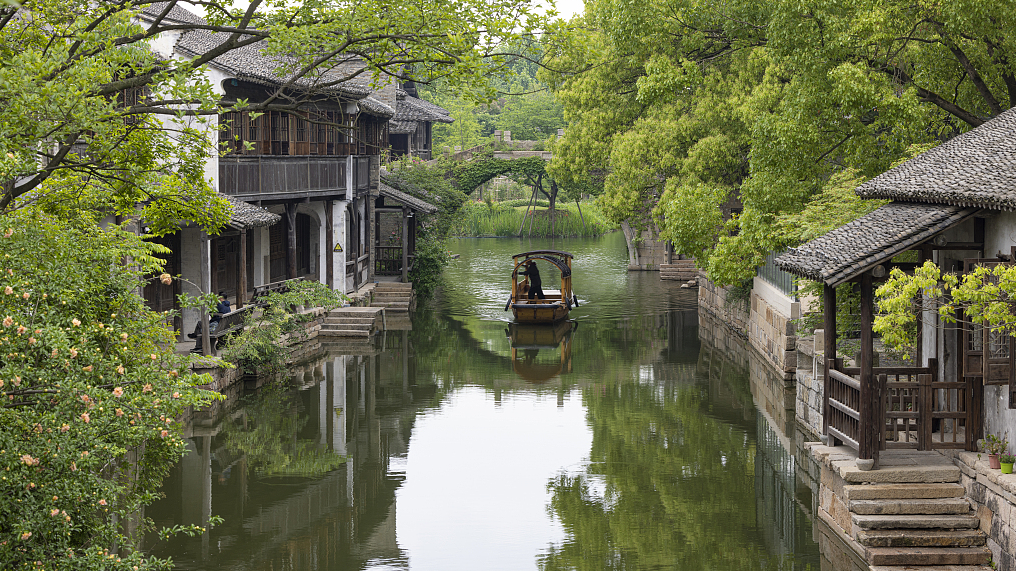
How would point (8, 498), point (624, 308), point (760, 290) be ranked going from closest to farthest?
point (8, 498) → point (760, 290) → point (624, 308)

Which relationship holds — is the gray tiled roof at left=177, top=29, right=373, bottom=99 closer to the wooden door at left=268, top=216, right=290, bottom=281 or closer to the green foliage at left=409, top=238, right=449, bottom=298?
the wooden door at left=268, top=216, right=290, bottom=281

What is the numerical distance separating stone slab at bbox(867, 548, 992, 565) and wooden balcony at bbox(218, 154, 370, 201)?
15771 mm

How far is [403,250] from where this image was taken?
108 ft

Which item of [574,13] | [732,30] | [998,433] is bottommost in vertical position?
[998,433]

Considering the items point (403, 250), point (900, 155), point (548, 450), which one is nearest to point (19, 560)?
point (548, 450)

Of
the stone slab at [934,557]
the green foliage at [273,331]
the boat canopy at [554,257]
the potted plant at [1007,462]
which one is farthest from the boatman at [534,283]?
the potted plant at [1007,462]

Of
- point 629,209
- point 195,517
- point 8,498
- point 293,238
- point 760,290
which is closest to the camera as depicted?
point 8,498

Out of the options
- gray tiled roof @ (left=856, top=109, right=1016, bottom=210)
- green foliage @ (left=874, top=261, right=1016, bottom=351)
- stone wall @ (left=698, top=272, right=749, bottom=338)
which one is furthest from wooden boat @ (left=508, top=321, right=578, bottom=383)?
green foliage @ (left=874, top=261, right=1016, bottom=351)

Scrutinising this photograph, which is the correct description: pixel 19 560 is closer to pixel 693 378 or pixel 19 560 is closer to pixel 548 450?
pixel 548 450

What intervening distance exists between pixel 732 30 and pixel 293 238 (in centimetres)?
1277

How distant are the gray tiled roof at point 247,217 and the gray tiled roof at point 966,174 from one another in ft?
39.6

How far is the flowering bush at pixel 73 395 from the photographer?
643 centimetres

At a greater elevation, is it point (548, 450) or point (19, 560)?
point (19, 560)

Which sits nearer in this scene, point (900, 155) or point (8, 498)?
point (8, 498)
